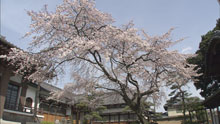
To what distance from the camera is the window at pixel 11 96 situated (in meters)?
13.5

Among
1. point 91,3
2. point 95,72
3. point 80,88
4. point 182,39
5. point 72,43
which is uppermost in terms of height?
point 91,3

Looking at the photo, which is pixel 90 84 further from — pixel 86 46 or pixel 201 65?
pixel 201 65

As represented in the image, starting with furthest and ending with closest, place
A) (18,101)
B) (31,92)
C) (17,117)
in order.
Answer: (31,92)
(18,101)
(17,117)

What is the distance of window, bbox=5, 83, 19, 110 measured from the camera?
44.3 feet

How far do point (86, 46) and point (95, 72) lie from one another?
249 cm

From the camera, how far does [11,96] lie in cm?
1408

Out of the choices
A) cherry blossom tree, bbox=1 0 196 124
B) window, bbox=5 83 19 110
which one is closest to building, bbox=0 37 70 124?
window, bbox=5 83 19 110

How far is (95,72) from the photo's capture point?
28.7 ft

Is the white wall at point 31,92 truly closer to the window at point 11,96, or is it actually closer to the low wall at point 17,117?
the window at point 11,96

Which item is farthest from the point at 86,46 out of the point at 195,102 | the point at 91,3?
the point at 195,102

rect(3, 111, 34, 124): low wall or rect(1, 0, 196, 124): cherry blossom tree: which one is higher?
rect(1, 0, 196, 124): cherry blossom tree

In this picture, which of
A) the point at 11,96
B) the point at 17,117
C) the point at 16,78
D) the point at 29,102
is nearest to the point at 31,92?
the point at 29,102

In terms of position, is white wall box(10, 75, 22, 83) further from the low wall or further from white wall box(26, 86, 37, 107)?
the low wall

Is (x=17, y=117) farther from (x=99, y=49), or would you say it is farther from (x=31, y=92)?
(x=99, y=49)
